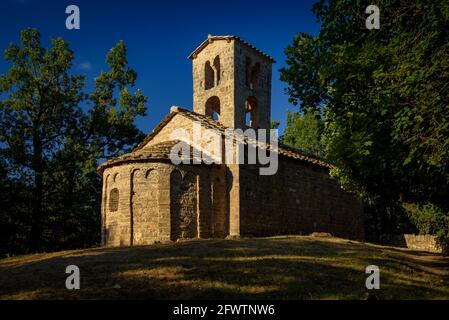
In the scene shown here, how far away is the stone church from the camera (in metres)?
15.8

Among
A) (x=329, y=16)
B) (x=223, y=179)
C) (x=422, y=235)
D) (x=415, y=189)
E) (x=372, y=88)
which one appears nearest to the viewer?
(x=372, y=88)

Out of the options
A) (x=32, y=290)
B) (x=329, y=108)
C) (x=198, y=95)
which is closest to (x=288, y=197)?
(x=198, y=95)

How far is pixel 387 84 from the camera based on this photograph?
8219 millimetres

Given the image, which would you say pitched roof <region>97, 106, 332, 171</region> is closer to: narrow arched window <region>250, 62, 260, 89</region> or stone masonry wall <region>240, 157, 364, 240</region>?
stone masonry wall <region>240, 157, 364, 240</region>

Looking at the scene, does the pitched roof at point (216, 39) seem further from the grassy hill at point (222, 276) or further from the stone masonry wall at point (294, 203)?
the grassy hill at point (222, 276)

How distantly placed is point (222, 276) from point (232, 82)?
1318 centimetres

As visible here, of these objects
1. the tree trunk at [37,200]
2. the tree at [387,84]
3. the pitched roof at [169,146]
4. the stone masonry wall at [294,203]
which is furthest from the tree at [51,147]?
the tree at [387,84]

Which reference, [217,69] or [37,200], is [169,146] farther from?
[37,200]

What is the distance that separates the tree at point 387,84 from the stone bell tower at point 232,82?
336 inches

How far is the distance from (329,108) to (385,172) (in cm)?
263

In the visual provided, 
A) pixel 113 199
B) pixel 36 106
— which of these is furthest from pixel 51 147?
pixel 113 199

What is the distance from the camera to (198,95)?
834 inches
